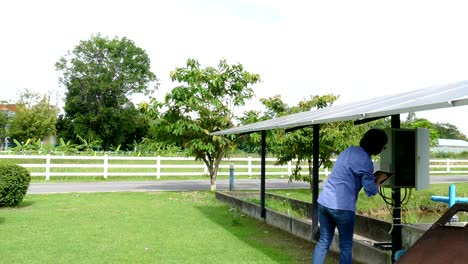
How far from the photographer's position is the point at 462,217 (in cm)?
993

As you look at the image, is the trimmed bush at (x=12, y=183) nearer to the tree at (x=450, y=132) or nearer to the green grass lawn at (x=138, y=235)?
the green grass lawn at (x=138, y=235)

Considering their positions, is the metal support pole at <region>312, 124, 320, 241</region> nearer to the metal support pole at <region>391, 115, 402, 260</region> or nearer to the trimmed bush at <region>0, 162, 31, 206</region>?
the metal support pole at <region>391, 115, 402, 260</region>

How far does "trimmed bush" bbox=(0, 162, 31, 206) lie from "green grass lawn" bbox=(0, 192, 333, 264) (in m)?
→ 0.26

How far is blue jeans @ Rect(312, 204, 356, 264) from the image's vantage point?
15.7 ft

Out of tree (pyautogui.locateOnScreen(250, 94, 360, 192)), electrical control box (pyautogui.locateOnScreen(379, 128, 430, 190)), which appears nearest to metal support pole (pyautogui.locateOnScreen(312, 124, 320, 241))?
electrical control box (pyautogui.locateOnScreen(379, 128, 430, 190))

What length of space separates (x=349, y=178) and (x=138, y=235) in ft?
16.0

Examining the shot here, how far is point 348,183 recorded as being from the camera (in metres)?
4.75

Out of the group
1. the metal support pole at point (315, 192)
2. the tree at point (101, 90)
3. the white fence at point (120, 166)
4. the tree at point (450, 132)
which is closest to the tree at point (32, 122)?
the tree at point (101, 90)

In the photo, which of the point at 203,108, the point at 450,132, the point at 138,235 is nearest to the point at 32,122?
the point at 203,108

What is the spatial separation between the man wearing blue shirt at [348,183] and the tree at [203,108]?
417 inches

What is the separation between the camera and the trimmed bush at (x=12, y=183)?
1145 centimetres

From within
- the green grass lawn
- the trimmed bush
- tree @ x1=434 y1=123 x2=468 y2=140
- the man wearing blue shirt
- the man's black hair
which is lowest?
the green grass lawn

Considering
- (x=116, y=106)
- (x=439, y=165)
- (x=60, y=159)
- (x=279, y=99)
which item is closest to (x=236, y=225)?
(x=279, y=99)

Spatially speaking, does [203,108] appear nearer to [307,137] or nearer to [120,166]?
[307,137]
